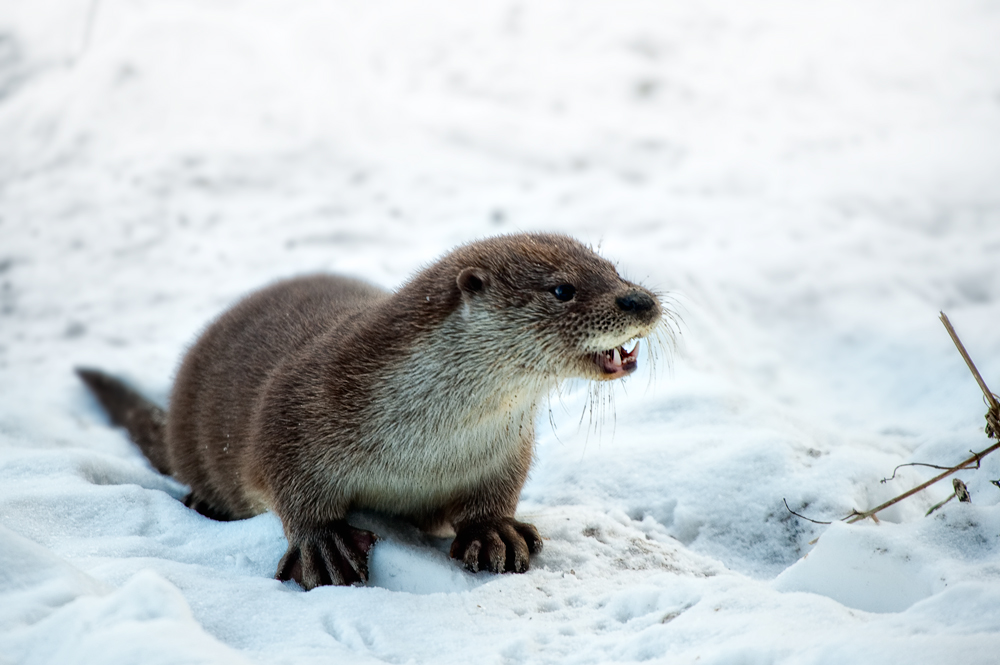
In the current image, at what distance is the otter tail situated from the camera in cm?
374

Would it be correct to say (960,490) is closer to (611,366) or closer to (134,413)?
(611,366)

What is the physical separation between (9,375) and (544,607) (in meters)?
3.58

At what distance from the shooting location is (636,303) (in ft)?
7.60

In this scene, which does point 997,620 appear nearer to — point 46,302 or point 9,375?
point 9,375

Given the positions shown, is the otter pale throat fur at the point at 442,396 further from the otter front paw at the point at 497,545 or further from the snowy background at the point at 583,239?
the snowy background at the point at 583,239

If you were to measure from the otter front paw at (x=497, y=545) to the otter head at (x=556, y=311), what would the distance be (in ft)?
1.66

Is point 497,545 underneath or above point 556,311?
underneath

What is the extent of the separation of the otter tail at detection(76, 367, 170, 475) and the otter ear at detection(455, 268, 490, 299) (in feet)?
5.94

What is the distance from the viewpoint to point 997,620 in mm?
1611

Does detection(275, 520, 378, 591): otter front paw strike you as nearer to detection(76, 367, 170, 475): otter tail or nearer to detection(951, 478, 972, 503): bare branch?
detection(76, 367, 170, 475): otter tail

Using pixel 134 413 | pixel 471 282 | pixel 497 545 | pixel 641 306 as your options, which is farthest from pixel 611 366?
pixel 134 413

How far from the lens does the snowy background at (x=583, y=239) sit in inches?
76.5

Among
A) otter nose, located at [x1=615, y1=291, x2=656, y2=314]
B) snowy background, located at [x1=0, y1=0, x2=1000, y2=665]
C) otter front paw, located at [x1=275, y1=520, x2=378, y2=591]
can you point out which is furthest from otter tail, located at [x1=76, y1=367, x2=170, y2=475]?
otter nose, located at [x1=615, y1=291, x2=656, y2=314]

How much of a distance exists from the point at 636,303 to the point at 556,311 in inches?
8.7
